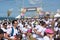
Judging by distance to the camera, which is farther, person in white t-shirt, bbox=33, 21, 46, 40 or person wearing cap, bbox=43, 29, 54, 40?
person in white t-shirt, bbox=33, 21, 46, 40

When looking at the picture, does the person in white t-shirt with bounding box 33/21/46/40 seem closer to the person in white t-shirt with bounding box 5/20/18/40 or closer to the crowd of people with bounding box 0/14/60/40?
the crowd of people with bounding box 0/14/60/40

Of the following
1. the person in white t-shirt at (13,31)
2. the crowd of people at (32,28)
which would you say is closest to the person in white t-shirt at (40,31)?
the crowd of people at (32,28)

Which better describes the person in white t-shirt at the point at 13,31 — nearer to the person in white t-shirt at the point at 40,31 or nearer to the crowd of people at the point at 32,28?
the crowd of people at the point at 32,28

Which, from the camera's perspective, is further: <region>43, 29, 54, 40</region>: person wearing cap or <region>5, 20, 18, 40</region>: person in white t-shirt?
<region>5, 20, 18, 40</region>: person in white t-shirt

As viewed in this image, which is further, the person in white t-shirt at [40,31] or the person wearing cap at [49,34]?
the person in white t-shirt at [40,31]

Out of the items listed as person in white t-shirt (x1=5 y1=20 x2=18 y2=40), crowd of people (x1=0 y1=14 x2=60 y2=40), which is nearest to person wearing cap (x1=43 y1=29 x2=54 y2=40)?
crowd of people (x1=0 y1=14 x2=60 y2=40)

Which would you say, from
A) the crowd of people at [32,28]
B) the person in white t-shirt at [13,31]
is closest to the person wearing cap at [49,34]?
the crowd of people at [32,28]

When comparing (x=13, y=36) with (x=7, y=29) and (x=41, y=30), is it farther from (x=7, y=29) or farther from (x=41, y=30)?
(x=41, y=30)

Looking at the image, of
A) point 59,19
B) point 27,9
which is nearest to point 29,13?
point 27,9

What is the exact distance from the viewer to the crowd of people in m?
2.45

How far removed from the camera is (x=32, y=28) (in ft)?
8.36

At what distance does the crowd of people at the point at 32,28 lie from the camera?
8.04 feet

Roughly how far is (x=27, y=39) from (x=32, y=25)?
0.65 feet

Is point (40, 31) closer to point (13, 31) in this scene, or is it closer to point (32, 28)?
point (32, 28)
